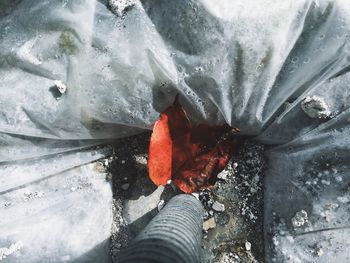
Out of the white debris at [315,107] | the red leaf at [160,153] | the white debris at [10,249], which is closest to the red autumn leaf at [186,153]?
the red leaf at [160,153]

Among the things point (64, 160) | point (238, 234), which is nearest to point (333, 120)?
point (238, 234)

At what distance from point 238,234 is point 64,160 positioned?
523 mm

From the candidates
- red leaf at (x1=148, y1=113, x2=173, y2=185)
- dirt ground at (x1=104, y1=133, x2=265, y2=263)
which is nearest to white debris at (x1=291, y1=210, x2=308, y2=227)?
dirt ground at (x1=104, y1=133, x2=265, y2=263)

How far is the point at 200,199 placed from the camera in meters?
1.15

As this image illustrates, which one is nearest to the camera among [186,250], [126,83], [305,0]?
[186,250]

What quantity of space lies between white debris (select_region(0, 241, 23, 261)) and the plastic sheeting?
0.01m

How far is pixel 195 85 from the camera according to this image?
101cm

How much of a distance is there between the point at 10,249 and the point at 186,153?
0.51 metres

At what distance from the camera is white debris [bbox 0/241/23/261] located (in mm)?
1026

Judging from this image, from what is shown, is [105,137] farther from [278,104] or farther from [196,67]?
[278,104]

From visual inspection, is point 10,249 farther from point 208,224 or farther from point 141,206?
point 208,224

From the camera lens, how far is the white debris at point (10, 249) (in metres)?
1.03

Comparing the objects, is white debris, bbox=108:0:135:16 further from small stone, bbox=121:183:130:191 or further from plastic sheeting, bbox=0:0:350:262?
small stone, bbox=121:183:130:191

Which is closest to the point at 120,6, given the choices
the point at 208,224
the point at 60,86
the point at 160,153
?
the point at 60,86
